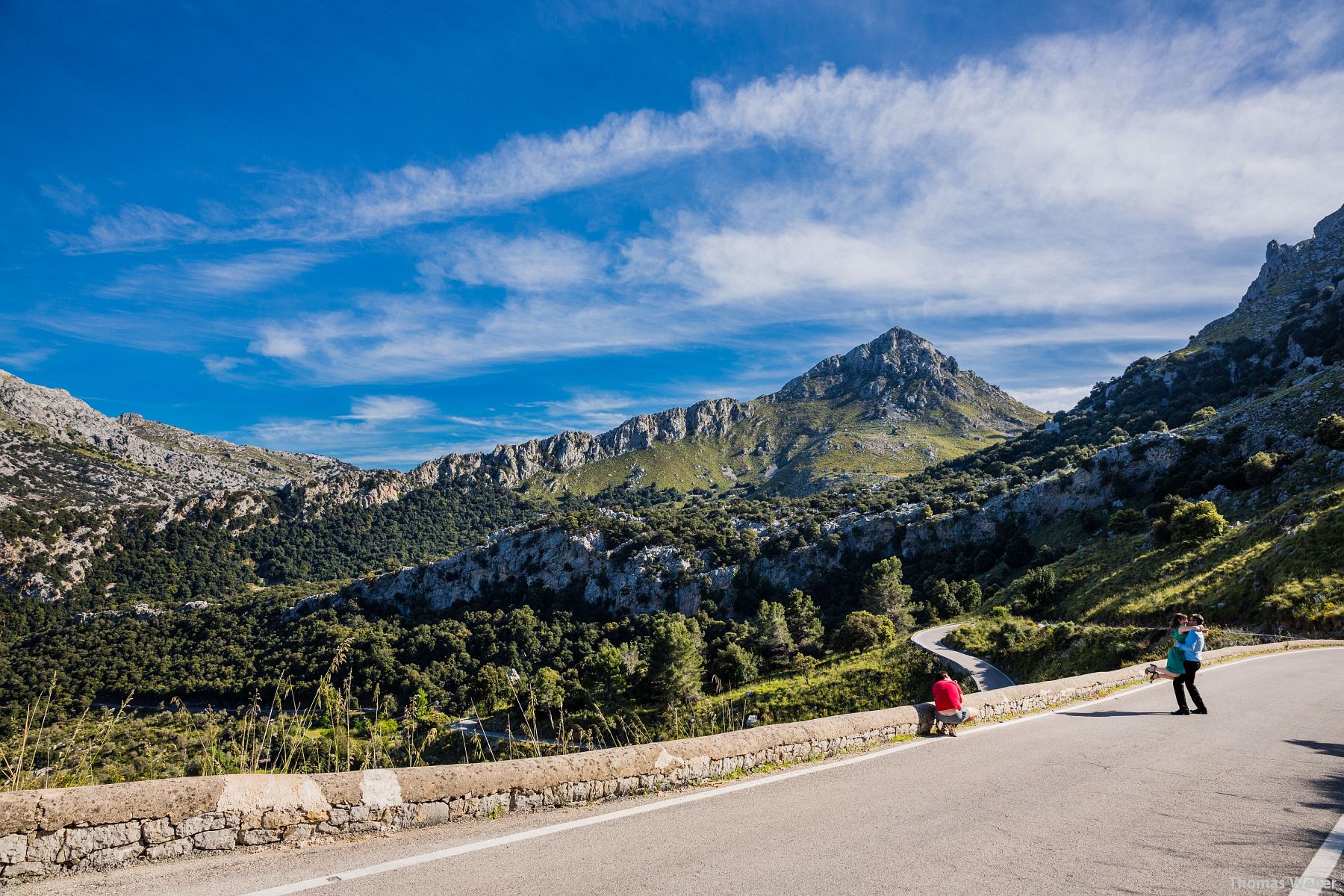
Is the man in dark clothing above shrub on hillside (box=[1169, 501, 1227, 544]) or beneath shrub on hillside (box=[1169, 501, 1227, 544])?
beneath

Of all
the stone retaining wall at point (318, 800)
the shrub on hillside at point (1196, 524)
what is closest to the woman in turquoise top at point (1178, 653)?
the stone retaining wall at point (318, 800)

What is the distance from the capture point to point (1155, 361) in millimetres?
144500

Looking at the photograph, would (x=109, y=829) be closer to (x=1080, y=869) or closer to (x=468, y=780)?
(x=468, y=780)

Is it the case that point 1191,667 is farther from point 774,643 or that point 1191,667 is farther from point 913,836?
point 774,643

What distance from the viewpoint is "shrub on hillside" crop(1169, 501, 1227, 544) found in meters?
38.6

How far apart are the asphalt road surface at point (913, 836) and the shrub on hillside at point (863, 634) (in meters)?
38.3

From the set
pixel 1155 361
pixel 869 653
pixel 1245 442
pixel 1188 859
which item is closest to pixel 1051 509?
pixel 1245 442

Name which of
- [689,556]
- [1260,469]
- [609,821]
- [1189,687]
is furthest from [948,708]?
[689,556]

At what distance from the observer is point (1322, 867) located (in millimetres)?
4789

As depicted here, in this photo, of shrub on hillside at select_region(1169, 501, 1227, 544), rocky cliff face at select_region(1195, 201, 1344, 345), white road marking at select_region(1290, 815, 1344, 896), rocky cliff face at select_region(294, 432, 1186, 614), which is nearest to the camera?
white road marking at select_region(1290, 815, 1344, 896)

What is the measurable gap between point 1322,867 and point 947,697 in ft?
20.7

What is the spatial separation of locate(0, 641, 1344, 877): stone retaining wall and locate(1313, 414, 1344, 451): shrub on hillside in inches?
2600

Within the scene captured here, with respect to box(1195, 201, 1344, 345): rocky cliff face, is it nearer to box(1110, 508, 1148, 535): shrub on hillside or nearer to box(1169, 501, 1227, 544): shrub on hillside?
box(1110, 508, 1148, 535): shrub on hillside

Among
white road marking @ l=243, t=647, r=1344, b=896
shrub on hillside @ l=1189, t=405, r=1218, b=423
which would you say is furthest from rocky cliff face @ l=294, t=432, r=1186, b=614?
white road marking @ l=243, t=647, r=1344, b=896
